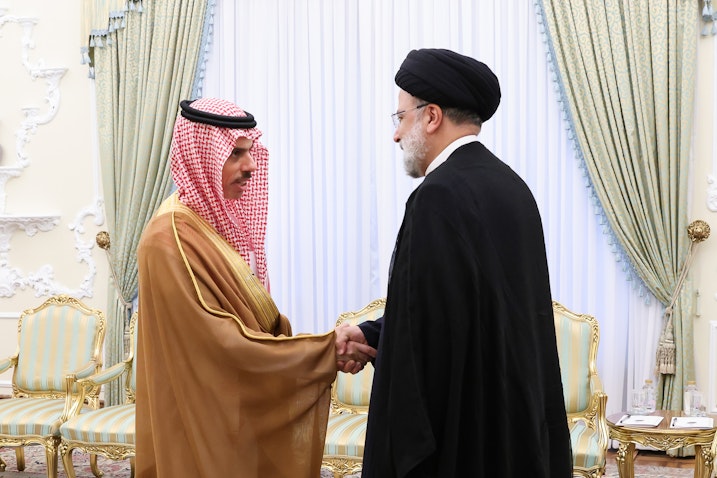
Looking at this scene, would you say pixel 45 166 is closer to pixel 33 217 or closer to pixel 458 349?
pixel 33 217

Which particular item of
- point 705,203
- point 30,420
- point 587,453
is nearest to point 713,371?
point 705,203

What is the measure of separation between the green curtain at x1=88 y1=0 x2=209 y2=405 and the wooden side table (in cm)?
342

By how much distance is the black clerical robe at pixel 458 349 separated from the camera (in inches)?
77.3

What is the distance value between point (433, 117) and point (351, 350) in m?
0.79

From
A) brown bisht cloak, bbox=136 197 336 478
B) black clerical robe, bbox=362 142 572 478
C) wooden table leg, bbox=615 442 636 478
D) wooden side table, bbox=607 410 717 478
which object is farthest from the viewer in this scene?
wooden table leg, bbox=615 442 636 478

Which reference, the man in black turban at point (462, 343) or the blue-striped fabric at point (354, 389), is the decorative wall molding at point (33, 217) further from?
the man in black turban at point (462, 343)

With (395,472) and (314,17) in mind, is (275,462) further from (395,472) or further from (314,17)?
(314,17)

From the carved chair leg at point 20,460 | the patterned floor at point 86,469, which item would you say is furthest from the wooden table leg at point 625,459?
the carved chair leg at point 20,460

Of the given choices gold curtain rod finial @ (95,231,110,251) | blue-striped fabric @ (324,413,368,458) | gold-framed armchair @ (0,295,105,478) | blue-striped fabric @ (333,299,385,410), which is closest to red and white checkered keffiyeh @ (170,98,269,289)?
blue-striped fabric @ (324,413,368,458)

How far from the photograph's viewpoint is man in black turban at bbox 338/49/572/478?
1966 millimetres

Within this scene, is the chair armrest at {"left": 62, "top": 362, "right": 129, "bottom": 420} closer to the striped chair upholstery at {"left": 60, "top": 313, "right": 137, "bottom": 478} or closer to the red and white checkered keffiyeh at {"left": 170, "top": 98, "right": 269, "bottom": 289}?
the striped chair upholstery at {"left": 60, "top": 313, "right": 137, "bottom": 478}

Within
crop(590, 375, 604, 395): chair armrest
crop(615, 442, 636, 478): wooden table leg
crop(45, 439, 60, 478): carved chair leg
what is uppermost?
crop(590, 375, 604, 395): chair armrest

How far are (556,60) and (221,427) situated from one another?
12.1ft

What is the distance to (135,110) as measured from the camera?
6.18m
